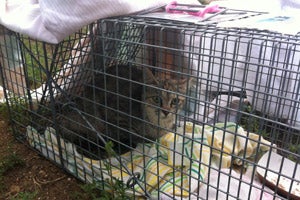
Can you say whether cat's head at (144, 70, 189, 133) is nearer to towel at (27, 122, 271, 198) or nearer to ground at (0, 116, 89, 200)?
towel at (27, 122, 271, 198)

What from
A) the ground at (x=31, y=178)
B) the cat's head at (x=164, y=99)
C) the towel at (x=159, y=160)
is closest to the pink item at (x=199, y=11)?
the cat's head at (x=164, y=99)

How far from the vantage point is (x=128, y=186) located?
1246 mm

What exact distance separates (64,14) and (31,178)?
918 mm

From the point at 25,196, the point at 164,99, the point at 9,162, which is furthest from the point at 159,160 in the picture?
the point at 9,162

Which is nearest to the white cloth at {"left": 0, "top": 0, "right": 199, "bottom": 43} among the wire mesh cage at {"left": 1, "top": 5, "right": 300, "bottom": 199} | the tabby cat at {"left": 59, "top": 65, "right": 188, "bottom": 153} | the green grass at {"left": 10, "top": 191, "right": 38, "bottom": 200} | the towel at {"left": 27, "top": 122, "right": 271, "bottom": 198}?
the wire mesh cage at {"left": 1, "top": 5, "right": 300, "bottom": 199}

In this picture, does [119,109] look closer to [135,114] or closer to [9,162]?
[135,114]

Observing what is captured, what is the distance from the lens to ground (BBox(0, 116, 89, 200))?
1465 millimetres

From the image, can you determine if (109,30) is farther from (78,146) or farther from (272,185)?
(272,185)

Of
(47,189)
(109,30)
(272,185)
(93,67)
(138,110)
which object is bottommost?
(47,189)

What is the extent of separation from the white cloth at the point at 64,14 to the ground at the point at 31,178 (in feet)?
2.43

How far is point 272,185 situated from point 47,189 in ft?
A: 3.50

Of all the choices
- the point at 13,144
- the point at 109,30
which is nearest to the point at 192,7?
the point at 109,30

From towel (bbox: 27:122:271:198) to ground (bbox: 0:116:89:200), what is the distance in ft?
0.17

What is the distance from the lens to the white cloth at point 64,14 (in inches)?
42.4
